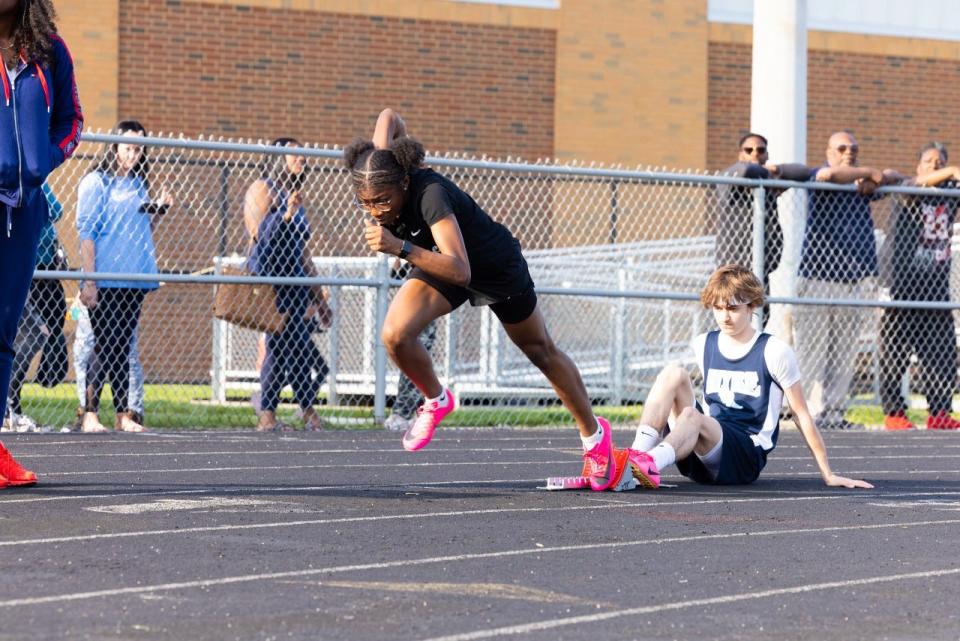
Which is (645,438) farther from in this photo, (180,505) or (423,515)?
(180,505)

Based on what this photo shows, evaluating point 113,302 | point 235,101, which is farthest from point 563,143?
point 113,302

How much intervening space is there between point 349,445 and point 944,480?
355cm

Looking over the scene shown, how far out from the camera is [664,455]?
293 inches

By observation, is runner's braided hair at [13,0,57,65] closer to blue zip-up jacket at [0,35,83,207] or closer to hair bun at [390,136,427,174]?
blue zip-up jacket at [0,35,83,207]

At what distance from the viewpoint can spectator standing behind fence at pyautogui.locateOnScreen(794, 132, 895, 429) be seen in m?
12.1

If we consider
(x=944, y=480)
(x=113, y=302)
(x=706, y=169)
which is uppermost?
(x=706, y=169)

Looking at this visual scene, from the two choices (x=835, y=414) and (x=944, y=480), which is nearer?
(x=944, y=480)

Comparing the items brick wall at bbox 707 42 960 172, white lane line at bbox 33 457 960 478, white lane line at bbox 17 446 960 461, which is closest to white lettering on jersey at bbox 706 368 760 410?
white lane line at bbox 33 457 960 478

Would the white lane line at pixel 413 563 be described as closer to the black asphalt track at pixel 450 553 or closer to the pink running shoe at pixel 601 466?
the black asphalt track at pixel 450 553

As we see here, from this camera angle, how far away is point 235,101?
19.8 metres

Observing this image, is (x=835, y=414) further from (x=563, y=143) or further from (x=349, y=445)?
(x=563, y=143)

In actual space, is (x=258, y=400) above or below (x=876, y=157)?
below

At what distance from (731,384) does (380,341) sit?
4117 mm

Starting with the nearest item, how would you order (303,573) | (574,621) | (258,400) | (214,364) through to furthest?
(574,621)
(303,573)
(258,400)
(214,364)
